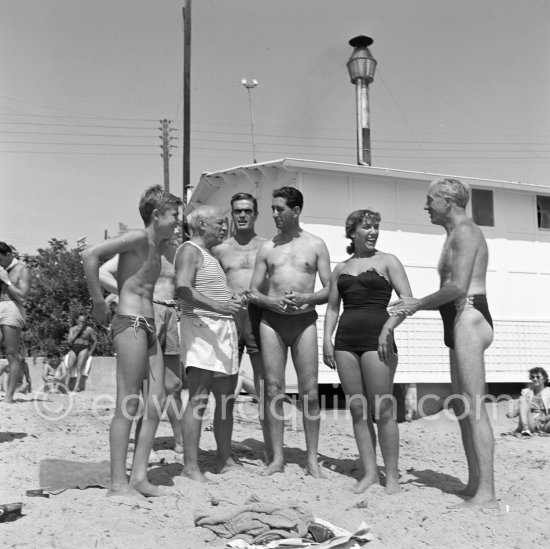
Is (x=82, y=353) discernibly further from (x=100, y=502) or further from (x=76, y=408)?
(x=100, y=502)

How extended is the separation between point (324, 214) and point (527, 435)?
570cm

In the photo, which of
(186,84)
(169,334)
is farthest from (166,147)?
(169,334)

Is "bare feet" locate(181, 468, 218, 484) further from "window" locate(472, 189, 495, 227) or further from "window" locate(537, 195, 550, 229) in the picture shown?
"window" locate(537, 195, 550, 229)

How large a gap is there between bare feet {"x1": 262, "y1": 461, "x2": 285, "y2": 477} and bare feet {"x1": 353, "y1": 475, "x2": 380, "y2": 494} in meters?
0.64

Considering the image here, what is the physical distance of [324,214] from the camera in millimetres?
12672

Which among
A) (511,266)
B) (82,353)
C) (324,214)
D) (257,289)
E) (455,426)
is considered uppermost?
(324,214)

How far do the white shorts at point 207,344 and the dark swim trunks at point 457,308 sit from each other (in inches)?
62.7

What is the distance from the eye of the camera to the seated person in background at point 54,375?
13.1 metres

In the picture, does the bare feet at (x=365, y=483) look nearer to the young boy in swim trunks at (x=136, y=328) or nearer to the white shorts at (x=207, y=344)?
the white shorts at (x=207, y=344)

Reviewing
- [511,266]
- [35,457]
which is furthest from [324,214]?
[35,457]

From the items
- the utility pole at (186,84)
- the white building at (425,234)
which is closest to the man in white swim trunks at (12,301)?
the white building at (425,234)

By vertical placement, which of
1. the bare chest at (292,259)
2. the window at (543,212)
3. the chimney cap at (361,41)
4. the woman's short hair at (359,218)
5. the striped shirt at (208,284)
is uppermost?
the chimney cap at (361,41)

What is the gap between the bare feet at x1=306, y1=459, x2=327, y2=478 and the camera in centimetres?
519

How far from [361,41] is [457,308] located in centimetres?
1256
